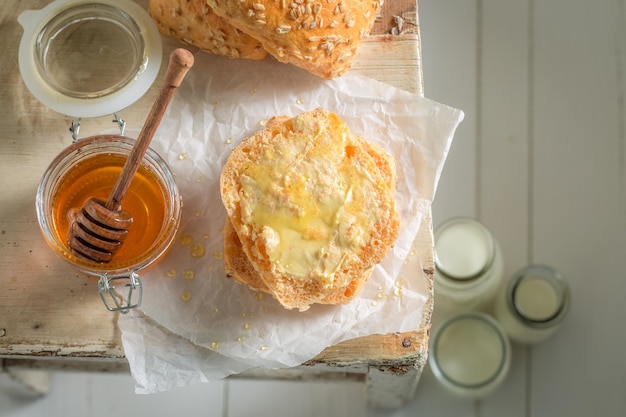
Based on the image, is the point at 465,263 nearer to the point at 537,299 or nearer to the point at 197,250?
the point at 537,299

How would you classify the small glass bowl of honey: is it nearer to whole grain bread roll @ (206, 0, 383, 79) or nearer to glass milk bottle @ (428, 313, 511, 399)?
whole grain bread roll @ (206, 0, 383, 79)

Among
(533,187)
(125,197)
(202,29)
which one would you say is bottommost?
(125,197)

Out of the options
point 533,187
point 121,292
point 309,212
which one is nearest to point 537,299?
point 533,187

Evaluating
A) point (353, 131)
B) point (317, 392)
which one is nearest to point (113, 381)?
point (317, 392)

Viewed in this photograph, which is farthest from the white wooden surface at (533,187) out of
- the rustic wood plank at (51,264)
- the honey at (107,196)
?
the honey at (107,196)

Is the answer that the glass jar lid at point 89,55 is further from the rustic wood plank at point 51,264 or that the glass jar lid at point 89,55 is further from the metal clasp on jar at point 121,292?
the metal clasp on jar at point 121,292

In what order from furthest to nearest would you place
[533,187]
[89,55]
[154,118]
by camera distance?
[533,187]
[89,55]
[154,118]
